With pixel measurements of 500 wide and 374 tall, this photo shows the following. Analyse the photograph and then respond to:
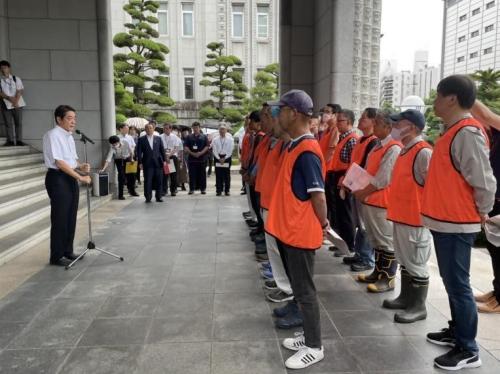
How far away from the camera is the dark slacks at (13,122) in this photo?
9111 mm

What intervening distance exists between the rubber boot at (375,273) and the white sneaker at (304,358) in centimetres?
166

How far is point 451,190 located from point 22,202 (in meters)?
6.60

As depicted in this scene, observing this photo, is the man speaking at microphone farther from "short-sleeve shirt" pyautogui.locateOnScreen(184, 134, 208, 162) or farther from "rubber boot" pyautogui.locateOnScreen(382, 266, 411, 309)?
"short-sleeve shirt" pyautogui.locateOnScreen(184, 134, 208, 162)

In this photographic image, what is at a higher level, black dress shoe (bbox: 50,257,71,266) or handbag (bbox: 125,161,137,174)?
handbag (bbox: 125,161,137,174)

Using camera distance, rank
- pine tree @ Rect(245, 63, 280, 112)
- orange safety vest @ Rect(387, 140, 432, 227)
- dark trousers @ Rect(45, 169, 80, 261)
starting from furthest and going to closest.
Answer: pine tree @ Rect(245, 63, 280, 112) < dark trousers @ Rect(45, 169, 80, 261) < orange safety vest @ Rect(387, 140, 432, 227)

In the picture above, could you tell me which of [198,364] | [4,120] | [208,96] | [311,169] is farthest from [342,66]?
[208,96]

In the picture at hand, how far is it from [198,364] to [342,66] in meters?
6.29

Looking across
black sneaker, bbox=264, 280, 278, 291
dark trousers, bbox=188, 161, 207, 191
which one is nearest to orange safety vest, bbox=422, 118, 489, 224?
black sneaker, bbox=264, 280, 278, 291

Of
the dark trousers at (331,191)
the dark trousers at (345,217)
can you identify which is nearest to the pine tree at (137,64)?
the dark trousers at (331,191)

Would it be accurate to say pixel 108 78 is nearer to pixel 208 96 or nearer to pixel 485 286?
pixel 485 286

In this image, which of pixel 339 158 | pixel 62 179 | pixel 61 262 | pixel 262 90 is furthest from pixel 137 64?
pixel 339 158

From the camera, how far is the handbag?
1027 cm

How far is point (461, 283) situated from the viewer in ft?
9.20

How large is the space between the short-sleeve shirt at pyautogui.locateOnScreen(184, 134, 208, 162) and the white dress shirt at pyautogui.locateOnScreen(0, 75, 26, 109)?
3889mm
